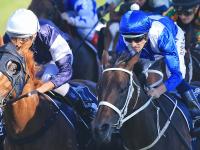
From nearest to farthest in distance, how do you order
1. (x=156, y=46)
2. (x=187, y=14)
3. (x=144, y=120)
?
(x=144, y=120), (x=156, y=46), (x=187, y=14)

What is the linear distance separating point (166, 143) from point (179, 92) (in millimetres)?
838

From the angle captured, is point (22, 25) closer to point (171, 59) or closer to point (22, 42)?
point (22, 42)

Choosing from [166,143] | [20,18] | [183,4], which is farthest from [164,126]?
[183,4]

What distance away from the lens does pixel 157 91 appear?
585 centimetres

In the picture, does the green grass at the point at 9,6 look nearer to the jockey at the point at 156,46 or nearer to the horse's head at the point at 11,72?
the jockey at the point at 156,46

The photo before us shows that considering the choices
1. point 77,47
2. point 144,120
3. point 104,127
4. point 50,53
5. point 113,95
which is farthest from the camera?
point 77,47

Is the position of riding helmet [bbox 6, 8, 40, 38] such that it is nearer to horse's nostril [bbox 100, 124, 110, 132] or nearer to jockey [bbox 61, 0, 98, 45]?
horse's nostril [bbox 100, 124, 110, 132]

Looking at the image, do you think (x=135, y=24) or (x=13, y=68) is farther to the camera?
(x=135, y=24)

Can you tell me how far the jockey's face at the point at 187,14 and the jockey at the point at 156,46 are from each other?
931 mm

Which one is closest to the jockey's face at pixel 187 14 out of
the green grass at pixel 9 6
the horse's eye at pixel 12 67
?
the horse's eye at pixel 12 67

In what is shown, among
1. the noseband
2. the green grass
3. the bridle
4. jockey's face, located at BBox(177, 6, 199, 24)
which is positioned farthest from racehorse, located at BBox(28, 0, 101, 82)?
the green grass

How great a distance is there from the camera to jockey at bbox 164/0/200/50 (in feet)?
25.0

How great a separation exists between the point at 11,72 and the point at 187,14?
2.85 m

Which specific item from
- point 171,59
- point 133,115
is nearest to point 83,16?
point 171,59
